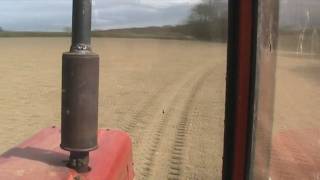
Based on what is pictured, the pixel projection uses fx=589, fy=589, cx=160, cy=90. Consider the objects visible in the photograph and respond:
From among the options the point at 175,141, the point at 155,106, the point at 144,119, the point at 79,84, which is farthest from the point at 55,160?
the point at 155,106

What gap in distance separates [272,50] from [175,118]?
21.4 ft

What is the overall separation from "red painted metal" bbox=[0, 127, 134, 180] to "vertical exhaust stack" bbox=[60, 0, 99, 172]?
0.57 feet

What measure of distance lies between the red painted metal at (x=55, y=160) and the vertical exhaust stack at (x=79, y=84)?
0.17m

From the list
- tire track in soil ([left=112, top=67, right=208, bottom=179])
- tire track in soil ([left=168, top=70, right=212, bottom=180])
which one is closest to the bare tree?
tire track in soil ([left=168, top=70, right=212, bottom=180])

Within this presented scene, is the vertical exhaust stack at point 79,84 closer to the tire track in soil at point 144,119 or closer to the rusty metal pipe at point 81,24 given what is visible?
the rusty metal pipe at point 81,24

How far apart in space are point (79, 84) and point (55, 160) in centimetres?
40

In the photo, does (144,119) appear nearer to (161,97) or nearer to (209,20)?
(161,97)

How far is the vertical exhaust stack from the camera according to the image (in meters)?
1.41

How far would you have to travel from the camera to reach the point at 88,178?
1.62 m

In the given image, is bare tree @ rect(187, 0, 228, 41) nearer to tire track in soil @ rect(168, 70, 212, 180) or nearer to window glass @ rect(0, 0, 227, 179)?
window glass @ rect(0, 0, 227, 179)

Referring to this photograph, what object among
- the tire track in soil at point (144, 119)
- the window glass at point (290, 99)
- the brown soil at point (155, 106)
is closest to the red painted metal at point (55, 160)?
the brown soil at point (155, 106)

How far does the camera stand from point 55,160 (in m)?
1.72

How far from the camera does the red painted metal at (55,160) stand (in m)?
1.59

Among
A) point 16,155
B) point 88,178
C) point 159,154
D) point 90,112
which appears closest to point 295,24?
point 90,112
